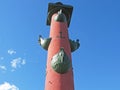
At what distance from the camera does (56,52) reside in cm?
1399

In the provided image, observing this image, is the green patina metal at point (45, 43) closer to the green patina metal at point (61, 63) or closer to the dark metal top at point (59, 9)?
the green patina metal at point (61, 63)

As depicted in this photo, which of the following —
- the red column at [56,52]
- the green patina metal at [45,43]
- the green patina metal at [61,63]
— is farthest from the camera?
the green patina metal at [45,43]

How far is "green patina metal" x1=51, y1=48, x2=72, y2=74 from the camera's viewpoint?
13.0m

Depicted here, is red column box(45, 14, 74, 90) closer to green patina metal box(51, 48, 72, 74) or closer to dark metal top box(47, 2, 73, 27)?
green patina metal box(51, 48, 72, 74)

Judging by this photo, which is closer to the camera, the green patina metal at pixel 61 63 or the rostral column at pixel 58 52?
the rostral column at pixel 58 52

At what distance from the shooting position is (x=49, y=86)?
1258 centimetres

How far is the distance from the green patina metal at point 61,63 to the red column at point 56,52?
20 cm

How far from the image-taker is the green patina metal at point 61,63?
12977 millimetres

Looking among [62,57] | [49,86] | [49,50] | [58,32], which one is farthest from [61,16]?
[49,86]

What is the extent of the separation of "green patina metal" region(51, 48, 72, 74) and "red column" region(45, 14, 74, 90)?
0.20 meters

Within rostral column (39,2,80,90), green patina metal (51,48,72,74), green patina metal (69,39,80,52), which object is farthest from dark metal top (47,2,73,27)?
green patina metal (51,48,72,74)

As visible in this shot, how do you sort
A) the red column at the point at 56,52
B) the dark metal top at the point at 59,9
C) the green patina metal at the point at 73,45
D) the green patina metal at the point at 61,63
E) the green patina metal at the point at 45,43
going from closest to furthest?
1. the red column at the point at 56,52
2. the green patina metal at the point at 61,63
3. the green patina metal at the point at 45,43
4. the green patina metal at the point at 73,45
5. the dark metal top at the point at 59,9

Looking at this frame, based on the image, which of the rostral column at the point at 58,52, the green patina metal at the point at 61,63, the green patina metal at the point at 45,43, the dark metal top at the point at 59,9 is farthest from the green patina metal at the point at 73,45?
the dark metal top at the point at 59,9

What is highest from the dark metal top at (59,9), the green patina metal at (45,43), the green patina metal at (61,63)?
the dark metal top at (59,9)
